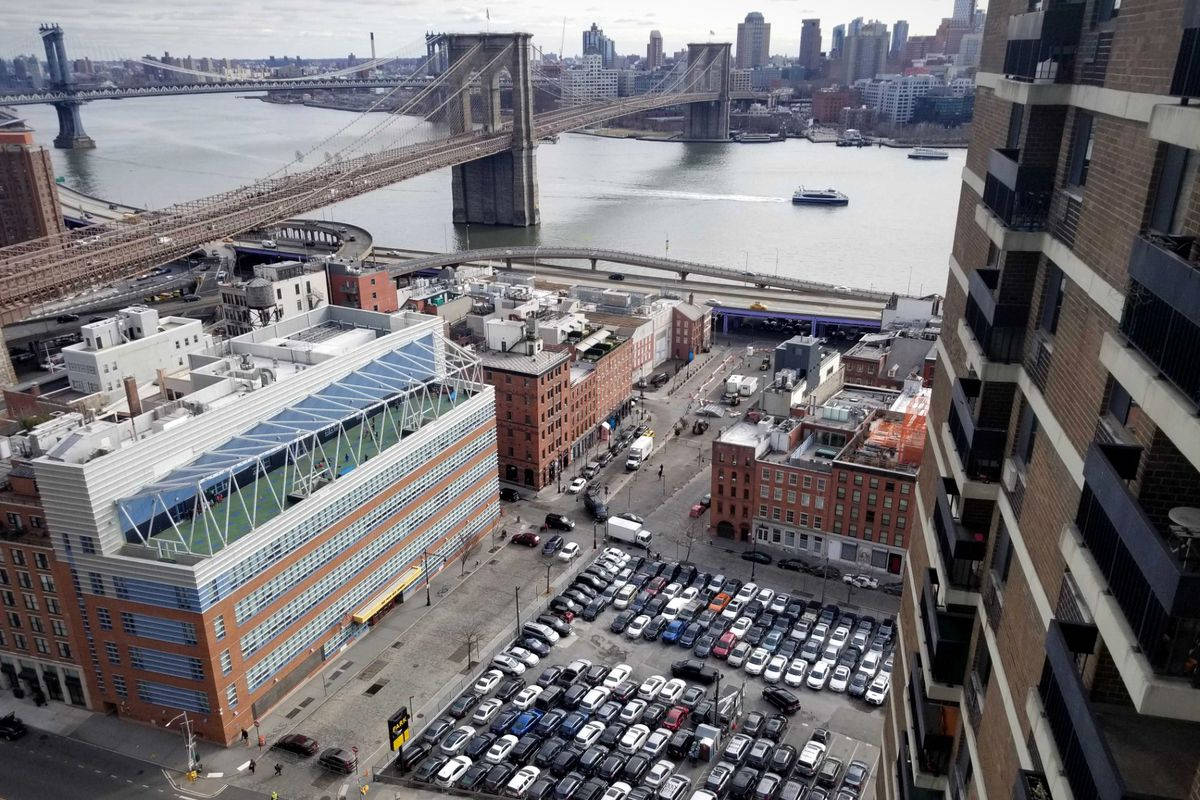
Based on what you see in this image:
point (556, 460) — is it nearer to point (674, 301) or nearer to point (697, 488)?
point (697, 488)

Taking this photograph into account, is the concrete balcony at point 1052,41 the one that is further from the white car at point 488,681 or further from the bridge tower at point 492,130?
the bridge tower at point 492,130

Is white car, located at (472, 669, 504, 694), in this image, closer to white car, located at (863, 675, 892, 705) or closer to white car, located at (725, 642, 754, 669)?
white car, located at (725, 642, 754, 669)

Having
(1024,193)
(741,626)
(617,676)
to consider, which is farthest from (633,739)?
(1024,193)

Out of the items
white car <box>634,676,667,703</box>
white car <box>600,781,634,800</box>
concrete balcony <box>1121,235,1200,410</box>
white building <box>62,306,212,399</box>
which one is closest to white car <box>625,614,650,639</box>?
white car <box>634,676,667,703</box>

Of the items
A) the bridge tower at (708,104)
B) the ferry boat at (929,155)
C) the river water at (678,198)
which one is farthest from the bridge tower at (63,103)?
Answer: the ferry boat at (929,155)

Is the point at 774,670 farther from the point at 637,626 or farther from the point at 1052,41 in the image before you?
the point at 1052,41

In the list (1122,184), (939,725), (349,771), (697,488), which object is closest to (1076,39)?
(1122,184)

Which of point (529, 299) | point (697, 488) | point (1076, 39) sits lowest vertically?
point (697, 488)
